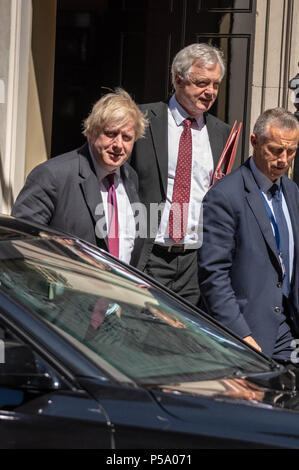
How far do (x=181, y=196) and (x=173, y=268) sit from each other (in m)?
0.40

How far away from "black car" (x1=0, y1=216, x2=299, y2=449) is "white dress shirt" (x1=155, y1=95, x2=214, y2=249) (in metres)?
1.81

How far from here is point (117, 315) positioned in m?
3.28

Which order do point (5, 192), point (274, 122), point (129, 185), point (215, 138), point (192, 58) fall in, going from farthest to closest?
point (5, 192) < point (215, 138) < point (192, 58) < point (129, 185) < point (274, 122)

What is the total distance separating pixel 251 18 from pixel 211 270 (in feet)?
13.8

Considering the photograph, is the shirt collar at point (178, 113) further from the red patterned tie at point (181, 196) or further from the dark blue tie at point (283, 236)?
the dark blue tie at point (283, 236)

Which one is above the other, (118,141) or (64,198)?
(118,141)

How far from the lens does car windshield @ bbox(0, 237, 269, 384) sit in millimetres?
2930

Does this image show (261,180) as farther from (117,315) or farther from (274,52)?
(274,52)

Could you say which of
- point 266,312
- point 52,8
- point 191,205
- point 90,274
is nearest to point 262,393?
point 90,274

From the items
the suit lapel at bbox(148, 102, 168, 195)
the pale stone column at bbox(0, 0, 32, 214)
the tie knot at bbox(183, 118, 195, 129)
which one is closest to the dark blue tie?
the suit lapel at bbox(148, 102, 168, 195)

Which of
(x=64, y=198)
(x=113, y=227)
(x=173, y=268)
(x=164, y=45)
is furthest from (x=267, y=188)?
(x=164, y=45)

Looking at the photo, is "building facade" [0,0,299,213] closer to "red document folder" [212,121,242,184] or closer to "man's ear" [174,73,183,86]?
"red document folder" [212,121,242,184]

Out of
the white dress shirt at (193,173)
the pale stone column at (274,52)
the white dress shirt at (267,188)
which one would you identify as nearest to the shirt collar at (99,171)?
the white dress shirt at (193,173)
